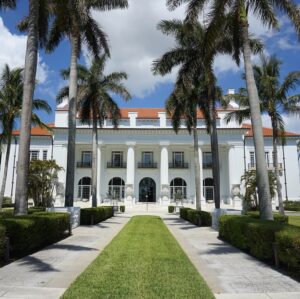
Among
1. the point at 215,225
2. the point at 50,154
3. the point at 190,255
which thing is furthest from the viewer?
the point at 50,154

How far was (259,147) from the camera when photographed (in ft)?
41.7

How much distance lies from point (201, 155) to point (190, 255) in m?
38.0

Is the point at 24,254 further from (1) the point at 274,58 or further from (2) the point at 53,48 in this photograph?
(1) the point at 274,58

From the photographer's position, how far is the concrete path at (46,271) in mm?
5914

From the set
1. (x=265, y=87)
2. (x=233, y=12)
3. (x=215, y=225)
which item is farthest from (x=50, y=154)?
(x=233, y=12)

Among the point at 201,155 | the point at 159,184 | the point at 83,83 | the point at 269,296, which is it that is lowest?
the point at 269,296

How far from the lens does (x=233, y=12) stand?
14539 mm

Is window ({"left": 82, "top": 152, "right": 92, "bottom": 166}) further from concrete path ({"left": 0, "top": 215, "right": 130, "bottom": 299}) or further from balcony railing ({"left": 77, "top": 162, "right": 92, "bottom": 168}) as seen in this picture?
concrete path ({"left": 0, "top": 215, "right": 130, "bottom": 299})

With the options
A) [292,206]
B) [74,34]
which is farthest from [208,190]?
[74,34]

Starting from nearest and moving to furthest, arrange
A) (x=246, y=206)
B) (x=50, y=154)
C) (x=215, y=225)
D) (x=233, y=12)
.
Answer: (x=233, y=12), (x=215, y=225), (x=246, y=206), (x=50, y=154)

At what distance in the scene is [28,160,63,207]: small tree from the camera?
3466 cm

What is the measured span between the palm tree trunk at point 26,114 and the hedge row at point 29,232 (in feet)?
4.07

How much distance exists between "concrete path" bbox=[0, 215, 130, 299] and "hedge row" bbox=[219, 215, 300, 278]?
4455 mm

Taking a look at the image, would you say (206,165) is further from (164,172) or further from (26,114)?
(26,114)
